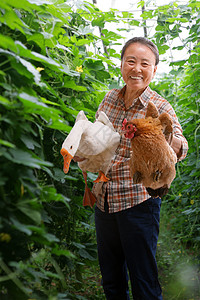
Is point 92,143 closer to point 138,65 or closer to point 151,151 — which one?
point 151,151

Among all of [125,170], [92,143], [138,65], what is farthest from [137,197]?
[138,65]

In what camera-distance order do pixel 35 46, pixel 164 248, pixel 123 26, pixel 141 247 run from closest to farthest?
pixel 35 46, pixel 141 247, pixel 123 26, pixel 164 248

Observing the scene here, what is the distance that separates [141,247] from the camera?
5.17ft

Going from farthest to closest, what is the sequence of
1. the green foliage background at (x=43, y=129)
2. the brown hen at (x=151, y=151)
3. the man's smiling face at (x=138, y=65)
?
the man's smiling face at (x=138, y=65) → the brown hen at (x=151, y=151) → the green foliage background at (x=43, y=129)

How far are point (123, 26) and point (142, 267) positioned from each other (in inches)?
82.1

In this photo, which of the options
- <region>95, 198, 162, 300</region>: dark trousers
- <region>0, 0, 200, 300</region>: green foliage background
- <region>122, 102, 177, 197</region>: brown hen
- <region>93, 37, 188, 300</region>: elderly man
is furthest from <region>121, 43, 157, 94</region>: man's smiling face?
<region>95, 198, 162, 300</region>: dark trousers

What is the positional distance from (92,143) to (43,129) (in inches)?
10.7

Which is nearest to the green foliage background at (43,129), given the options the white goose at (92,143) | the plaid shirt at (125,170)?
the white goose at (92,143)

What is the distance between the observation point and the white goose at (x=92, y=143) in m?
1.24

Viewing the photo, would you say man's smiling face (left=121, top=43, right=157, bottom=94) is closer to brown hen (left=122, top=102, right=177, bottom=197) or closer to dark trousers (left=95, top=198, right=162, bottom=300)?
brown hen (left=122, top=102, right=177, bottom=197)

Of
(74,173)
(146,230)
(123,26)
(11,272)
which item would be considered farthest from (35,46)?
(123,26)

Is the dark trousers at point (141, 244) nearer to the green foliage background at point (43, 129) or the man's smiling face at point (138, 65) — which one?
the green foliage background at point (43, 129)

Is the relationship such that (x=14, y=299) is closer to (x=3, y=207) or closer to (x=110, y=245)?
(x=3, y=207)

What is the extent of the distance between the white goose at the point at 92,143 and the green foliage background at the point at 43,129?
0.22 feet
